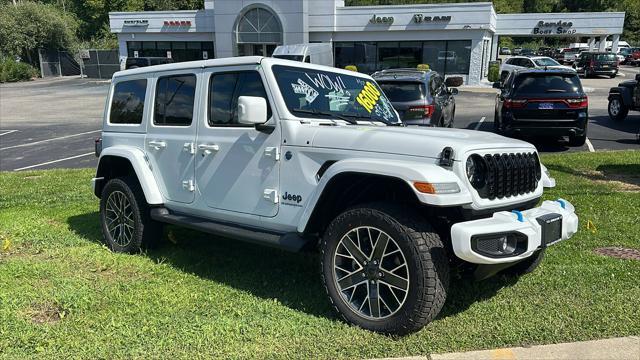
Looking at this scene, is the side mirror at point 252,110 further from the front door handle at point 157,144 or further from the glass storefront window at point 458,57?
the glass storefront window at point 458,57

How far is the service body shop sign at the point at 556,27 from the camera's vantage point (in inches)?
1565

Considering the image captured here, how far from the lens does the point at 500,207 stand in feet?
11.6

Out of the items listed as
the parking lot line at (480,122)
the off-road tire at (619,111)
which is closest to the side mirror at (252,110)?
the parking lot line at (480,122)

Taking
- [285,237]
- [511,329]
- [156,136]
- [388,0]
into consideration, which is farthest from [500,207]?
[388,0]

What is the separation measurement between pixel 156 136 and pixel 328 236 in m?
2.32

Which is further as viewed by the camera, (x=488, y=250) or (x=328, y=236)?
(x=328, y=236)

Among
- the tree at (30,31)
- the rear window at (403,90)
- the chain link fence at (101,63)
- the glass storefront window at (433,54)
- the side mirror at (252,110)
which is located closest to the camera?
the side mirror at (252,110)

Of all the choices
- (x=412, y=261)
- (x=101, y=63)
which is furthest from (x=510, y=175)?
(x=101, y=63)

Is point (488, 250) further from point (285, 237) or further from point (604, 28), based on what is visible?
point (604, 28)

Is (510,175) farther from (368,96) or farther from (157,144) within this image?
(157,144)

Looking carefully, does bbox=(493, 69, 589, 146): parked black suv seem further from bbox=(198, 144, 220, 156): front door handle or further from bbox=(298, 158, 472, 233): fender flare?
bbox=(298, 158, 472, 233): fender flare

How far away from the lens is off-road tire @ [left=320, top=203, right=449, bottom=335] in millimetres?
3330

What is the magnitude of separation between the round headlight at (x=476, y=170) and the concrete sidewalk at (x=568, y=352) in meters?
1.06

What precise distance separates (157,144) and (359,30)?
99.4ft
